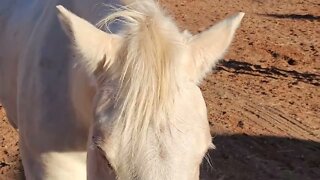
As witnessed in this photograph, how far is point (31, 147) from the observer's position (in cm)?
310

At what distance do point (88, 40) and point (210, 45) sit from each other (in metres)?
0.46

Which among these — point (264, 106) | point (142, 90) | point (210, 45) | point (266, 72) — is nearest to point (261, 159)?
point (264, 106)

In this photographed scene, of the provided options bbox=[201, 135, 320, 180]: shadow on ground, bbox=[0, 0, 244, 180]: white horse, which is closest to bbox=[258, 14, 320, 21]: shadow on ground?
bbox=[201, 135, 320, 180]: shadow on ground

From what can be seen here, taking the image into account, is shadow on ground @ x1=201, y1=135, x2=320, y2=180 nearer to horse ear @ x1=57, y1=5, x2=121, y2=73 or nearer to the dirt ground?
the dirt ground

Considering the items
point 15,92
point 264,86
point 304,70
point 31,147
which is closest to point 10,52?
point 15,92

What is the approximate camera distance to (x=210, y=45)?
2.46 metres

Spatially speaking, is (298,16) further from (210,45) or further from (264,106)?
(210,45)

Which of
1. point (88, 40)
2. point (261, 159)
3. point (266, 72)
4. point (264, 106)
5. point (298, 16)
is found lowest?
point (261, 159)

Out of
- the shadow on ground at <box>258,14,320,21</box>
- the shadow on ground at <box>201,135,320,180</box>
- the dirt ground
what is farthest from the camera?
the shadow on ground at <box>258,14,320,21</box>

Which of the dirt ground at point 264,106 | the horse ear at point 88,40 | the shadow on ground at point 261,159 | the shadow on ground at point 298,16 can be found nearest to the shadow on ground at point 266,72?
the dirt ground at point 264,106

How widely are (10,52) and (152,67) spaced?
1.56 meters

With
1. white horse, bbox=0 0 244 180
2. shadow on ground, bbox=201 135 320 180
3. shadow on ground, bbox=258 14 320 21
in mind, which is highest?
white horse, bbox=0 0 244 180

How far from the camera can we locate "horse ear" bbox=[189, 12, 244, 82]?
2418 millimetres

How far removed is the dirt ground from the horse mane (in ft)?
4.01
